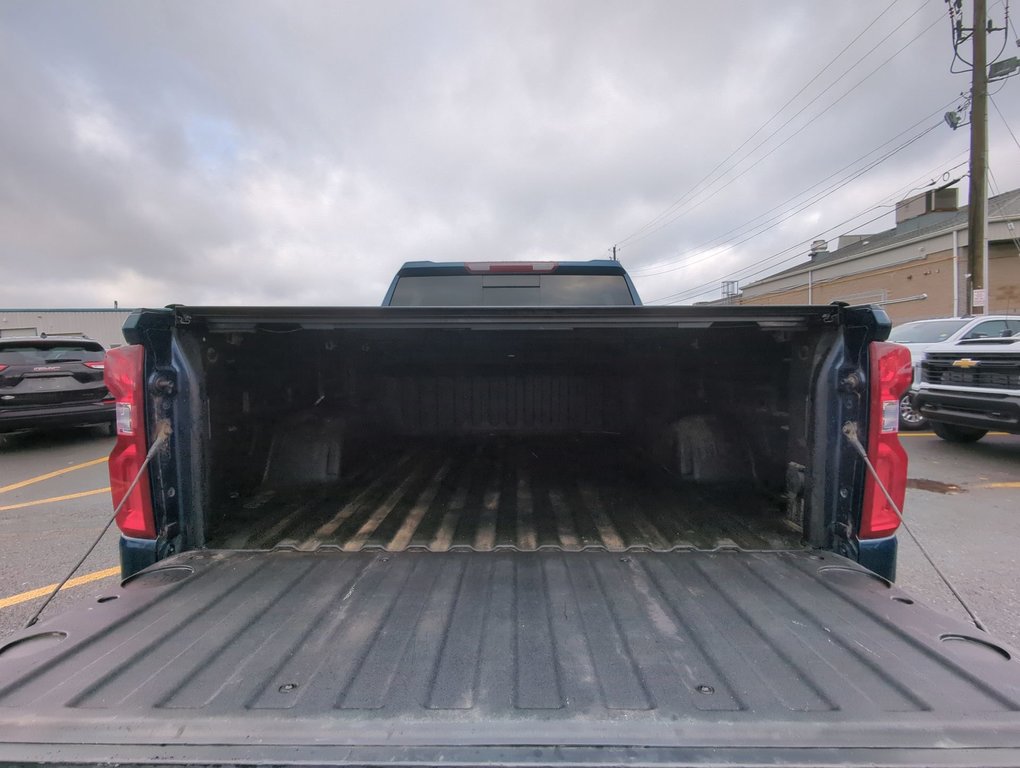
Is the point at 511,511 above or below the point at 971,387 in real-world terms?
below

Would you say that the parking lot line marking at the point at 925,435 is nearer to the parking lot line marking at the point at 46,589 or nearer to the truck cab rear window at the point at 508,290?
the truck cab rear window at the point at 508,290

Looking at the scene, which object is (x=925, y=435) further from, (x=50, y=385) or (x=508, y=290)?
(x=50, y=385)

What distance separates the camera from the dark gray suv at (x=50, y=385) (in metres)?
7.43

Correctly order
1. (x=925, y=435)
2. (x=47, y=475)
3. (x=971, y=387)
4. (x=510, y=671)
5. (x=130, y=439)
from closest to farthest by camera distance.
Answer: (x=510, y=671), (x=130, y=439), (x=47, y=475), (x=971, y=387), (x=925, y=435)

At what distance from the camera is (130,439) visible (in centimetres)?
186

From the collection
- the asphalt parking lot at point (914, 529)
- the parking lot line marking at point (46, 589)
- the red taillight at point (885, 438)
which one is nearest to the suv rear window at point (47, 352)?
the asphalt parking lot at point (914, 529)

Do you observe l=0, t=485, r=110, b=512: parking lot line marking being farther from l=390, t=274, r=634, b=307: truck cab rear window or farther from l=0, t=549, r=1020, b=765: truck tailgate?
l=0, t=549, r=1020, b=765: truck tailgate

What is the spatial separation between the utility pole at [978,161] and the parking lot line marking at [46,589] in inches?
711

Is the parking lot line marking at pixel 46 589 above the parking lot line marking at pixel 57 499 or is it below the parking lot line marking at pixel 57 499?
below

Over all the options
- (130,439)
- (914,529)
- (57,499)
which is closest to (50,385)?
(57,499)

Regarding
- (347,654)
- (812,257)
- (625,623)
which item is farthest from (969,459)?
(812,257)

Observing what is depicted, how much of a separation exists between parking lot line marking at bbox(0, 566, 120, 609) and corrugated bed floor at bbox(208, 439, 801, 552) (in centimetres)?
193

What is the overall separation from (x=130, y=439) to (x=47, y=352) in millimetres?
8876

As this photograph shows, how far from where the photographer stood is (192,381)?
6.50 feet
